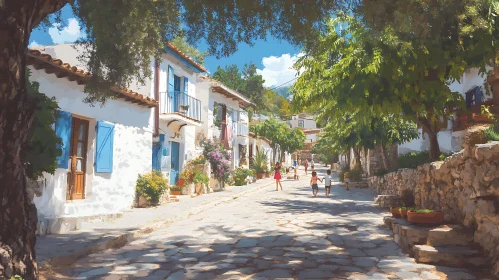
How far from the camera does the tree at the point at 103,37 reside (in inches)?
144

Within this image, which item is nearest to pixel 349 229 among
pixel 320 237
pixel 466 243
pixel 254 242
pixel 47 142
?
pixel 320 237

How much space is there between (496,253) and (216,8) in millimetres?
5184

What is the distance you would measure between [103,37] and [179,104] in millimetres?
10756

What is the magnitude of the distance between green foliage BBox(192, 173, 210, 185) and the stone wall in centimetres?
1099

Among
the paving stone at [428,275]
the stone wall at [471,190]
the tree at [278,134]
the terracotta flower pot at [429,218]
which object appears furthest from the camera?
the tree at [278,134]

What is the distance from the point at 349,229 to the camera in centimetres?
863

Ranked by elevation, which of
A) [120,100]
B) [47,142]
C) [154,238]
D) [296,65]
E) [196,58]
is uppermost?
[196,58]

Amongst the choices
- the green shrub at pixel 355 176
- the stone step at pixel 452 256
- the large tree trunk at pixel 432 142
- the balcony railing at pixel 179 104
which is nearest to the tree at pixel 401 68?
the large tree trunk at pixel 432 142

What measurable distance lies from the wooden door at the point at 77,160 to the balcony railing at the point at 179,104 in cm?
525

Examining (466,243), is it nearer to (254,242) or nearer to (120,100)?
(254,242)

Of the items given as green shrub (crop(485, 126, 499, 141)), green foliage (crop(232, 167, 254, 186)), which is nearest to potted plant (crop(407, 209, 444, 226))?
green shrub (crop(485, 126, 499, 141))

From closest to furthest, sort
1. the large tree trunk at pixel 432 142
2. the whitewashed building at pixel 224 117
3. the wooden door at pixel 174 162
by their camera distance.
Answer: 1. the large tree trunk at pixel 432 142
2. the wooden door at pixel 174 162
3. the whitewashed building at pixel 224 117

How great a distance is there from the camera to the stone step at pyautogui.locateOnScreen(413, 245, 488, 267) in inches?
206

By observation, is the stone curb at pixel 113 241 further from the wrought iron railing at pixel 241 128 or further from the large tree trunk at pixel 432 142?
the wrought iron railing at pixel 241 128
